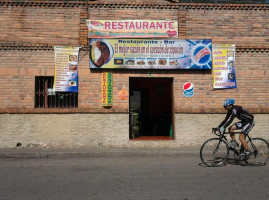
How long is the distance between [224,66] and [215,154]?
5193 millimetres

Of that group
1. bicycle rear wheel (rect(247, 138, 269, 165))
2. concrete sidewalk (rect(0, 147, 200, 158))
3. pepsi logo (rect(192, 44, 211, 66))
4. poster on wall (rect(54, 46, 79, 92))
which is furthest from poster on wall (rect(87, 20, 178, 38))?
bicycle rear wheel (rect(247, 138, 269, 165))

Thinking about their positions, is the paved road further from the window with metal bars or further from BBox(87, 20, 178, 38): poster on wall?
BBox(87, 20, 178, 38): poster on wall

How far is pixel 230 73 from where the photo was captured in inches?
469

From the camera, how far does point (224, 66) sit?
11938 millimetres

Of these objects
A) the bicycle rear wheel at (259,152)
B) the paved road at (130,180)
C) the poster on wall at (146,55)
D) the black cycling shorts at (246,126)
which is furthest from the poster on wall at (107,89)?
the bicycle rear wheel at (259,152)

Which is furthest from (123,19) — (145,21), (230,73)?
(230,73)

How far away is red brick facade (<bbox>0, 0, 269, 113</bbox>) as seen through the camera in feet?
38.3

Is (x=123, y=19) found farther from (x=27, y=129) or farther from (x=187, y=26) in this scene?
(x=27, y=129)

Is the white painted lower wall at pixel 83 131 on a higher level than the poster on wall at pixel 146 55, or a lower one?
lower

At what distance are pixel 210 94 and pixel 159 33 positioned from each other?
3.16 metres

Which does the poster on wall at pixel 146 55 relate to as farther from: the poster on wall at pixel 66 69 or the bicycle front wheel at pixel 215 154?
the bicycle front wheel at pixel 215 154

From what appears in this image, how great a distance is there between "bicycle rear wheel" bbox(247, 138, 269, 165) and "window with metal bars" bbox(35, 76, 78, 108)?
687 centimetres

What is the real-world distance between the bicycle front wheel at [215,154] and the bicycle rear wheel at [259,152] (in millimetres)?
814

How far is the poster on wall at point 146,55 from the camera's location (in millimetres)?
11695
